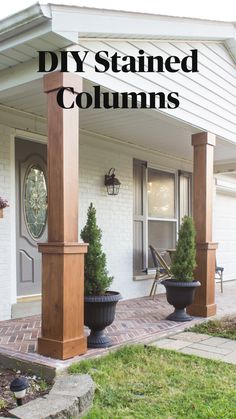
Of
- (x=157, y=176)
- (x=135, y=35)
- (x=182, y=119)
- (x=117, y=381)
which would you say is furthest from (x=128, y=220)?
(x=117, y=381)

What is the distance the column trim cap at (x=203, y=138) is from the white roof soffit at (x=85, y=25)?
1154 millimetres

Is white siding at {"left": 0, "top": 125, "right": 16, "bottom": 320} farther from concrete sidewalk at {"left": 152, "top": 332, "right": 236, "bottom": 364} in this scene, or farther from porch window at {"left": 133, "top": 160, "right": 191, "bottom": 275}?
porch window at {"left": 133, "top": 160, "right": 191, "bottom": 275}

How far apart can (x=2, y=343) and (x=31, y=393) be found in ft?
3.07

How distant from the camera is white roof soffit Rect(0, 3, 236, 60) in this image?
2959 mm

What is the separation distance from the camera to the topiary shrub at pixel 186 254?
4.61 meters

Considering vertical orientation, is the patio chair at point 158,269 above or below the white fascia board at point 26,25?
below

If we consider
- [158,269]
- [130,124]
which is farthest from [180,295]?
[130,124]

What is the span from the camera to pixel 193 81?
187 inches

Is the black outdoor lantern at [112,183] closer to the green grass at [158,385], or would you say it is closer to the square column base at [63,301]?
the square column base at [63,301]

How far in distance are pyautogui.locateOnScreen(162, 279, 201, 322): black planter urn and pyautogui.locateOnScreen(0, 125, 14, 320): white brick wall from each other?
180cm

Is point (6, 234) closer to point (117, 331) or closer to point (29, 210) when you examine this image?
point (29, 210)

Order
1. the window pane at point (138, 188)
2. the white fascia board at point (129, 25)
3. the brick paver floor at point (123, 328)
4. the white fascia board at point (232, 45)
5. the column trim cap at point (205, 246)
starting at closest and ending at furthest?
the white fascia board at point (129, 25) → the brick paver floor at point (123, 328) → the column trim cap at point (205, 246) → the white fascia board at point (232, 45) → the window pane at point (138, 188)

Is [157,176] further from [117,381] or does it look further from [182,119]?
[117,381]

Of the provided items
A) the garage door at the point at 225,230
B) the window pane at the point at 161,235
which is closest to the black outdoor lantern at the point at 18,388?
the window pane at the point at 161,235
